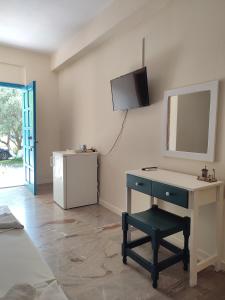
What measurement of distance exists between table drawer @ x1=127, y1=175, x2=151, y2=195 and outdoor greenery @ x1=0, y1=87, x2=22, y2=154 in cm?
411

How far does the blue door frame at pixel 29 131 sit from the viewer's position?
161 inches

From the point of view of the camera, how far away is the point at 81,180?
3.53 meters

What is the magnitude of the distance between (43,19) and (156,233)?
323 cm

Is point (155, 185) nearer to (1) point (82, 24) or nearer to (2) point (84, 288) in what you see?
(2) point (84, 288)

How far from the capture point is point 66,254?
7.25ft

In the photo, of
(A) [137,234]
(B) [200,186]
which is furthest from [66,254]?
(B) [200,186]

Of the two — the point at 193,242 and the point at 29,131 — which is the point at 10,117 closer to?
the point at 29,131

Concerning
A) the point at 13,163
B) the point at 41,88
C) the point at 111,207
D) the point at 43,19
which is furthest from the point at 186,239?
the point at 13,163

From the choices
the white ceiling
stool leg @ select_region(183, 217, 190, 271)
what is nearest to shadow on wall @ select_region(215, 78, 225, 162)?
stool leg @ select_region(183, 217, 190, 271)

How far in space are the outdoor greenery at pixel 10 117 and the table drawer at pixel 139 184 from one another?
13.5ft

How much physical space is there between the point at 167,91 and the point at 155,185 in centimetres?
102

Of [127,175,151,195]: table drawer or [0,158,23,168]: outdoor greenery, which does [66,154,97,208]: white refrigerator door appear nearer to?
[127,175,151,195]: table drawer

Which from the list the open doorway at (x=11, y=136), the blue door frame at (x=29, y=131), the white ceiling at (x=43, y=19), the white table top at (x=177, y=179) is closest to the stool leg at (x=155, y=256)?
the white table top at (x=177, y=179)

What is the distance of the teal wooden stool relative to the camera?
5.82 feet
